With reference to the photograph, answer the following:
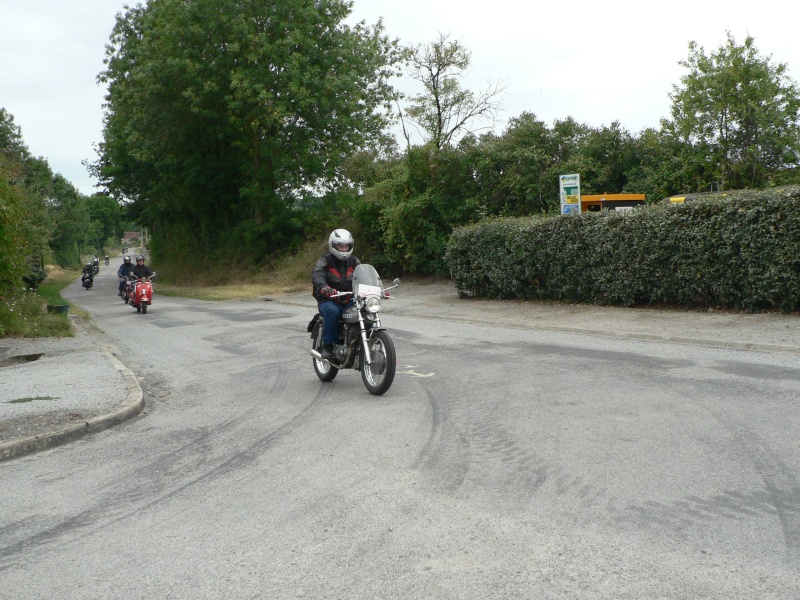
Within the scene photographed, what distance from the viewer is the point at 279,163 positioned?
35219 mm

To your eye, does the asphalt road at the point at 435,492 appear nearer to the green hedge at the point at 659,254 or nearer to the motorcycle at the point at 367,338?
the motorcycle at the point at 367,338

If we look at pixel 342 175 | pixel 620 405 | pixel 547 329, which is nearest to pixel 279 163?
pixel 342 175

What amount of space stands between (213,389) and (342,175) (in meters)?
27.5

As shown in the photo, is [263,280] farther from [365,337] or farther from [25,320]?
[365,337]

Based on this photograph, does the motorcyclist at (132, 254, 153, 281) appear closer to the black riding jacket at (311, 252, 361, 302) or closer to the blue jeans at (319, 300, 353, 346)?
the black riding jacket at (311, 252, 361, 302)

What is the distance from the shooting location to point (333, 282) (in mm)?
9023

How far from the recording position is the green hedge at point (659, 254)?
12.8 metres

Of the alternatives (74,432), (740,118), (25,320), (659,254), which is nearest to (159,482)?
(74,432)

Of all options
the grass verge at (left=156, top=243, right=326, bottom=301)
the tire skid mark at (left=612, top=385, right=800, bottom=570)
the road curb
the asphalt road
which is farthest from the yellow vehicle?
the tire skid mark at (left=612, top=385, right=800, bottom=570)

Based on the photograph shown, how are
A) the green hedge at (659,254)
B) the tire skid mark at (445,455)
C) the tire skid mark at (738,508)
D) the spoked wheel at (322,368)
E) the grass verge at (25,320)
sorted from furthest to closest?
the grass verge at (25,320) → the green hedge at (659,254) → the spoked wheel at (322,368) → the tire skid mark at (445,455) → the tire skid mark at (738,508)

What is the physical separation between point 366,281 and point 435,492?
3897 millimetres

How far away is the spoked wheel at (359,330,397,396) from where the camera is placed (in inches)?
320

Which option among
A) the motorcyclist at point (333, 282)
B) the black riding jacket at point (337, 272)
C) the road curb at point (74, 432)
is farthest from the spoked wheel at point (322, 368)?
the road curb at point (74, 432)

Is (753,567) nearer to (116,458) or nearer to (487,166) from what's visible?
(116,458)
